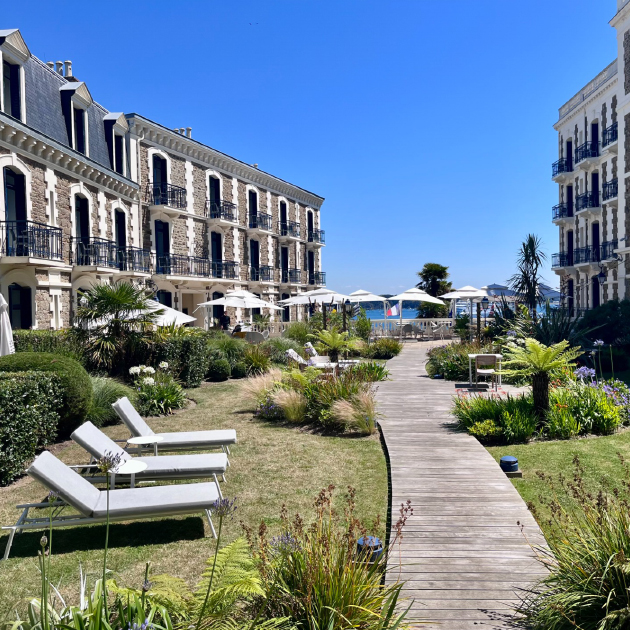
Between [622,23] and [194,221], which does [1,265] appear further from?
[622,23]

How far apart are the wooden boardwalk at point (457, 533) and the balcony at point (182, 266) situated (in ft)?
62.1

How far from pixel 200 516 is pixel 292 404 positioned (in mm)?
4298

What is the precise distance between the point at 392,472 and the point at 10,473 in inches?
187

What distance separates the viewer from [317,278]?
140ft

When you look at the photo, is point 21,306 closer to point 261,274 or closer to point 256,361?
point 256,361

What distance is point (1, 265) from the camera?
14.4 m

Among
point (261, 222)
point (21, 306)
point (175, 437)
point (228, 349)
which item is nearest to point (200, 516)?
point (175, 437)

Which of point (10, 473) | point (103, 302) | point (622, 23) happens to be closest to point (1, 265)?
point (103, 302)

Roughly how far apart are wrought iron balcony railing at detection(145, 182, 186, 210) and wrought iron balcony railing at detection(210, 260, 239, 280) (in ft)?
13.6

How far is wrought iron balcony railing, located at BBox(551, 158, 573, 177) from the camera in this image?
33500 millimetres

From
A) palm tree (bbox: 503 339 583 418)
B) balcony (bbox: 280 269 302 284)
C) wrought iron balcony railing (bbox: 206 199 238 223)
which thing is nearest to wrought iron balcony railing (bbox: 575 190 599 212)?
balcony (bbox: 280 269 302 284)

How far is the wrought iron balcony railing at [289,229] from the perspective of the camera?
37.5 metres

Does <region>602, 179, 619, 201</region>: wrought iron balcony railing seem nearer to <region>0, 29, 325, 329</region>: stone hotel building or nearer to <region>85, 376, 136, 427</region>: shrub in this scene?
<region>0, 29, 325, 329</region>: stone hotel building

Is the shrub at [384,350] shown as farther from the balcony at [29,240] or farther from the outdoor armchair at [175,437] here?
the outdoor armchair at [175,437]
